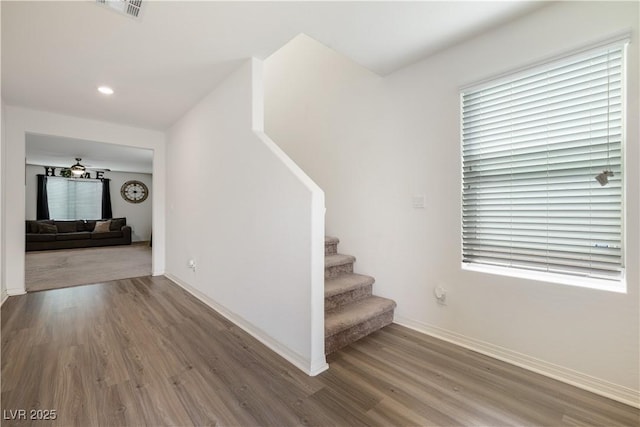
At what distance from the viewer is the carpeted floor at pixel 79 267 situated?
4.05 metres

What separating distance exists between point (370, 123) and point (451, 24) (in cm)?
103

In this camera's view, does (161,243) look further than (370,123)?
Yes

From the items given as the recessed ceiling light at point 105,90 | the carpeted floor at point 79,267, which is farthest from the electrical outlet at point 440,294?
the carpeted floor at point 79,267

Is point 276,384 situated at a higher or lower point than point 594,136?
lower

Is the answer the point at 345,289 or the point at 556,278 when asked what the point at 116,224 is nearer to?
the point at 345,289

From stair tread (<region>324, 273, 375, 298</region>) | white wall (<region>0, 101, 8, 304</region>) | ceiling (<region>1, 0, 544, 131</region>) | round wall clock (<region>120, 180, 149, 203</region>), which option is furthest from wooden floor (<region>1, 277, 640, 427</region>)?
round wall clock (<region>120, 180, 149, 203</region>)

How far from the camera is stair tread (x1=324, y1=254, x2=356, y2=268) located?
2.61 metres

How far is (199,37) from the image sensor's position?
2.05 meters

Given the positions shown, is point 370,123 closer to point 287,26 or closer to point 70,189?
point 287,26

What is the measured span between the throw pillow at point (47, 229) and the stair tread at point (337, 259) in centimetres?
859

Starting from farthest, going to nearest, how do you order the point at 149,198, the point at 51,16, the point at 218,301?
the point at 149,198 → the point at 218,301 → the point at 51,16

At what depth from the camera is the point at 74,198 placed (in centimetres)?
861

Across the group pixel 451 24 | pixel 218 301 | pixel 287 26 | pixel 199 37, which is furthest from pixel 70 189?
pixel 451 24

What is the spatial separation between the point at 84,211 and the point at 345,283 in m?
10.2
